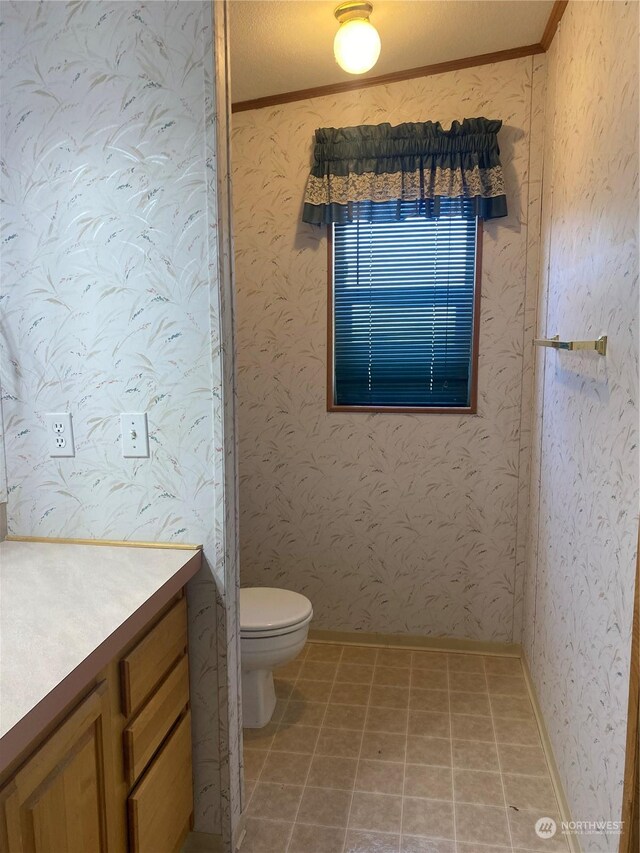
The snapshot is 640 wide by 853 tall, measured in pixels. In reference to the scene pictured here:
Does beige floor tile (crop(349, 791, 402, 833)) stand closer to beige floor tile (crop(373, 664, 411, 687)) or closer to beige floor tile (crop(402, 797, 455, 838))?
beige floor tile (crop(402, 797, 455, 838))

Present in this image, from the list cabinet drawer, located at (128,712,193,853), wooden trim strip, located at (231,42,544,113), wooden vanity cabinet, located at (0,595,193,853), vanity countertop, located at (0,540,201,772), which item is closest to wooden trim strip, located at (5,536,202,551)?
vanity countertop, located at (0,540,201,772)

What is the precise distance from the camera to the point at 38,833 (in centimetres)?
104

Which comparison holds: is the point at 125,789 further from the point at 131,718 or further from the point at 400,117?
the point at 400,117

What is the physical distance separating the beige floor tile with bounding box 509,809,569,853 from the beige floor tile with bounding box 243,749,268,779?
824mm

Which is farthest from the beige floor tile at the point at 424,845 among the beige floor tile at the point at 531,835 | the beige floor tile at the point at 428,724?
the beige floor tile at the point at 428,724

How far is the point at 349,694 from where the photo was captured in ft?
8.59

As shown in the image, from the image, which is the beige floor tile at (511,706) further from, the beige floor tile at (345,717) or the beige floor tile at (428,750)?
the beige floor tile at (345,717)

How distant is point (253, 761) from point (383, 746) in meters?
0.47

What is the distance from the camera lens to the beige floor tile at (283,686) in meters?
2.61

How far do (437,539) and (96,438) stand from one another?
1754mm

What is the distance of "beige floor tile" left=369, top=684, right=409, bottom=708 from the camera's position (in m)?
2.55

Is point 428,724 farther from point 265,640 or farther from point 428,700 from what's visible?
point 265,640

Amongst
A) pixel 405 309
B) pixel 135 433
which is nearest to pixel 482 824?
pixel 135 433

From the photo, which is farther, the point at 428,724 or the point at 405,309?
the point at 405,309
